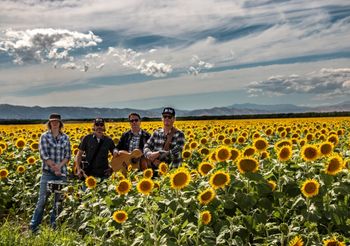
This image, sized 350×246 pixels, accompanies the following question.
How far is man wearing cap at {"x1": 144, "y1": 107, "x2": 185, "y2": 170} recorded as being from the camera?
9031 mm

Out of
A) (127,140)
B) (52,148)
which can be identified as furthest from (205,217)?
(127,140)

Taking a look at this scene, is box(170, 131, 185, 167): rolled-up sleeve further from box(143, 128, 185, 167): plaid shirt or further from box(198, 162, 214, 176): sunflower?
box(198, 162, 214, 176): sunflower

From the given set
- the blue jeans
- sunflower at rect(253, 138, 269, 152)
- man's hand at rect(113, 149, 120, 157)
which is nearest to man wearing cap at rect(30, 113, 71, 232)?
the blue jeans

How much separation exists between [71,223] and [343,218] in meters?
5.02

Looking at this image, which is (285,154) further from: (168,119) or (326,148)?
(168,119)

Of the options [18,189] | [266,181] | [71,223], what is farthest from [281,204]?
[18,189]

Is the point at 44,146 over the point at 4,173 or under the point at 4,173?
over

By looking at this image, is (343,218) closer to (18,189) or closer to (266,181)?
(266,181)

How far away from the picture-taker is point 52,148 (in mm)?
9336

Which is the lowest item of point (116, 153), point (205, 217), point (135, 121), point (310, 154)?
point (205, 217)

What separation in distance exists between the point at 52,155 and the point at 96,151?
917mm

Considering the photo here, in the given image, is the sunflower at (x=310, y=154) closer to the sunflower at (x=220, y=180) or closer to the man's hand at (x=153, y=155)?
the sunflower at (x=220, y=180)

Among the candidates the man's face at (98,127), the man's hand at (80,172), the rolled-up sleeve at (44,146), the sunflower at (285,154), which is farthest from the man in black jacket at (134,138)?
the sunflower at (285,154)

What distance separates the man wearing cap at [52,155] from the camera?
30.5ft
